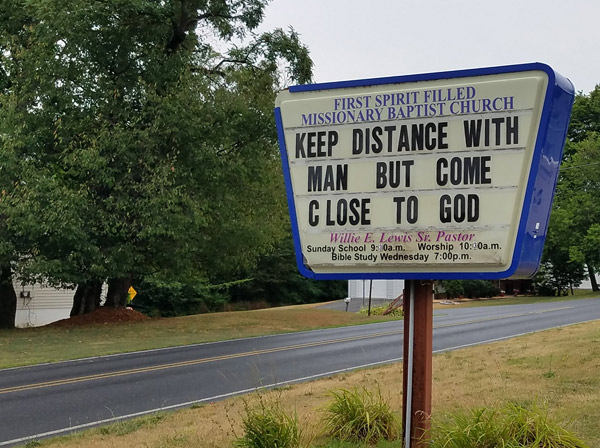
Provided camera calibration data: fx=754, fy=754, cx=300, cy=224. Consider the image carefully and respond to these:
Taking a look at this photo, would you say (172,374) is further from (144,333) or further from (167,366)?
(144,333)

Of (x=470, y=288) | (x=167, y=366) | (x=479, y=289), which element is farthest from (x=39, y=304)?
(x=479, y=289)

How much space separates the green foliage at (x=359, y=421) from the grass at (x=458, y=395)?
14 centimetres

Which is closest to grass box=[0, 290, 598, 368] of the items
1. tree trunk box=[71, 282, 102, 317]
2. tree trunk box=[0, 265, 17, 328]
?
tree trunk box=[0, 265, 17, 328]

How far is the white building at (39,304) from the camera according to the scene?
40.3 m

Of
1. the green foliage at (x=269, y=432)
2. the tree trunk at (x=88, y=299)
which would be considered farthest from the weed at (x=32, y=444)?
the tree trunk at (x=88, y=299)

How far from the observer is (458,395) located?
9625mm

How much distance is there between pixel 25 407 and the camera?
35.3 feet

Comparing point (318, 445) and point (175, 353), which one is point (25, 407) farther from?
point (175, 353)

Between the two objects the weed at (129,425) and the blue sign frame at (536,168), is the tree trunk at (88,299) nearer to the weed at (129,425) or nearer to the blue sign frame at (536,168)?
the weed at (129,425)

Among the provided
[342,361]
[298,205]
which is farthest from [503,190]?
[342,361]

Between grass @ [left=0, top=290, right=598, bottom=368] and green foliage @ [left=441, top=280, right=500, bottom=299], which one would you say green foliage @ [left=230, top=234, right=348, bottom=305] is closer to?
green foliage @ [left=441, top=280, right=500, bottom=299]

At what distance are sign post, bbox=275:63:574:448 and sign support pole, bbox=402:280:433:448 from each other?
0.01 meters

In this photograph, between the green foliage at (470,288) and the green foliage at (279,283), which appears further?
the green foliage at (279,283)

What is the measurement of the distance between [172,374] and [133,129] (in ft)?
43.0
